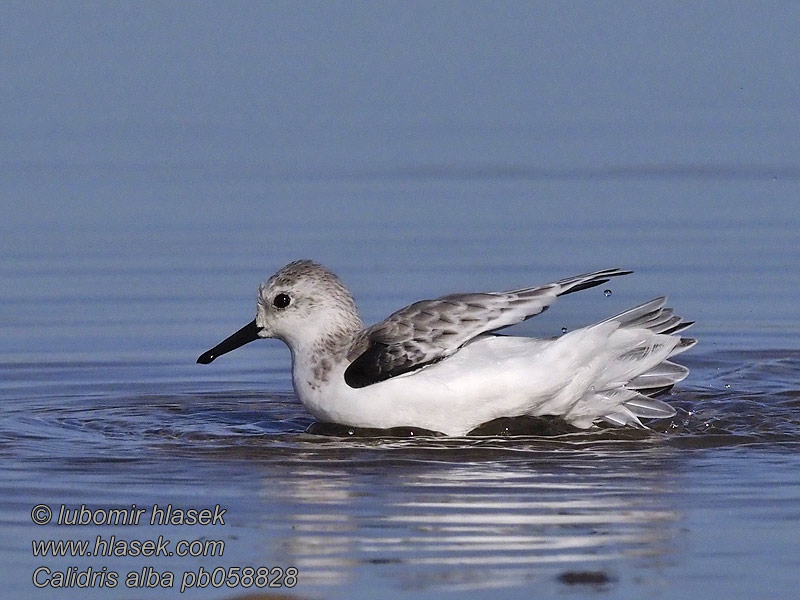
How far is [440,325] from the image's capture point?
1109 centimetres

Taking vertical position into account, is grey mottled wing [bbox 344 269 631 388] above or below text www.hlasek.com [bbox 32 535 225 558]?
above

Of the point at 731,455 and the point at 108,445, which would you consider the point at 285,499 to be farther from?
the point at 731,455

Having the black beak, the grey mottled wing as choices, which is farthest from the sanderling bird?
the black beak

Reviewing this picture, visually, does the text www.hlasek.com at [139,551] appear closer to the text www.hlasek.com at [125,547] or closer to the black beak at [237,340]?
the text www.hlasek.com at [125,547]

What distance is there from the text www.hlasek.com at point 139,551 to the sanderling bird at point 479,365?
1.83 meters

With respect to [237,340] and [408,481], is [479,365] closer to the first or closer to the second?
[408,481]

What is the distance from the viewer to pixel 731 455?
10664 millimetres

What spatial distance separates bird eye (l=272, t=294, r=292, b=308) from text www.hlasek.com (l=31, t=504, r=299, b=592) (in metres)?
2.53

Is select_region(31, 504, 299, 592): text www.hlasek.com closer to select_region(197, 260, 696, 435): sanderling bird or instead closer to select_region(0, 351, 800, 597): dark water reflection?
select_region(0, 351, 800, 597): dark water reflection

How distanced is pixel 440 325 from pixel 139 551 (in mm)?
2981

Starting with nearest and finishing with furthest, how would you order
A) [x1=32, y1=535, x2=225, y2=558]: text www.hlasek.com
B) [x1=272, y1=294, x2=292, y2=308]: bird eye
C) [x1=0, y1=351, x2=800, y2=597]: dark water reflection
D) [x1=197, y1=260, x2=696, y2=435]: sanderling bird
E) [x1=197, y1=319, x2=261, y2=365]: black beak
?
[x1=0, y1=351, x2=800, y2=597]: dark water reflection → [x1=32, y1=535, x2=225, y2=558]: text www.hlasek.com → [x1=197, y1=260, x2=696, y2=435]: sanderling bird → [x1=272, y1=294, x2=292, y2=308]: bird eye → [x1=197, y1=319, x2=261, y2=365]: black beak

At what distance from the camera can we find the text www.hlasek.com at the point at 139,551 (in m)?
8.24

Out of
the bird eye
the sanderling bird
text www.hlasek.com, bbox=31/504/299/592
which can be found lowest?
text www.hlasek.com, bbox=31/504/299/592

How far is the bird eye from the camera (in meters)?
11.8
